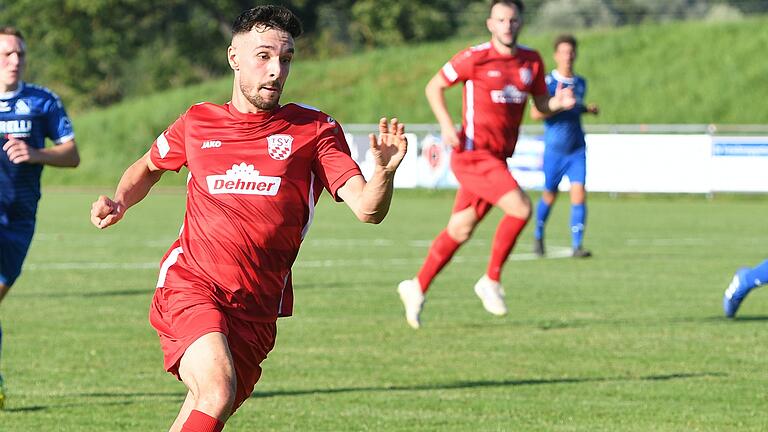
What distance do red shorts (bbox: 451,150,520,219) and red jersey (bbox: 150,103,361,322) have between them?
5438 millimetres

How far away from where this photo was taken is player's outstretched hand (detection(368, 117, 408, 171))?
15.5ft

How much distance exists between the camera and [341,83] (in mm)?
47844

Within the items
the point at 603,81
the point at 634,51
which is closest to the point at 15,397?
the point at 603,81

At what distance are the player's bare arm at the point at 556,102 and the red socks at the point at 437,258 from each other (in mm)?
1316

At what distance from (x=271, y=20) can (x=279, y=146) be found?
48cm

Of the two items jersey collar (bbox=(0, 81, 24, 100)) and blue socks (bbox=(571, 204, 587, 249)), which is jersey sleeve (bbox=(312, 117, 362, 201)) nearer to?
jersey collar (bbox=(0, 81, 24, 100))

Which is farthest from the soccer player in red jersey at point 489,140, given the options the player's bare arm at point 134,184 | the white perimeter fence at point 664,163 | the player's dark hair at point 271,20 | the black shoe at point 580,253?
the white perimeter fence at point 664,163

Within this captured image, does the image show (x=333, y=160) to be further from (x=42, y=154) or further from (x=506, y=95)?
(x=506, y=95)

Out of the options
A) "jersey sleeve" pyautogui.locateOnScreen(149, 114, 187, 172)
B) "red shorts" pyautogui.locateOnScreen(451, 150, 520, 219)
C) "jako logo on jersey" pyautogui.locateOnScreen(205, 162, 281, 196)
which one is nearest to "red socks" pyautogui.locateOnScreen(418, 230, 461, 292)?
"red shorts" pyautogui.locateOnScreen(451, 150, 520, 219)

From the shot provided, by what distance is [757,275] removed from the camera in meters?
10.6

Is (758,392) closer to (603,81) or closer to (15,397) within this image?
(15,397)

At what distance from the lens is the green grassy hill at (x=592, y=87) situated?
41.3m

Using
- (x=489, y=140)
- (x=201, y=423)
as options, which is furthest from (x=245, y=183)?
(x=489, y=140)

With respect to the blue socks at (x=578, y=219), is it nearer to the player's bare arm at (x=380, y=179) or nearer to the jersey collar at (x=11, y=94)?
the jersey collar at (x=11, y=94)
